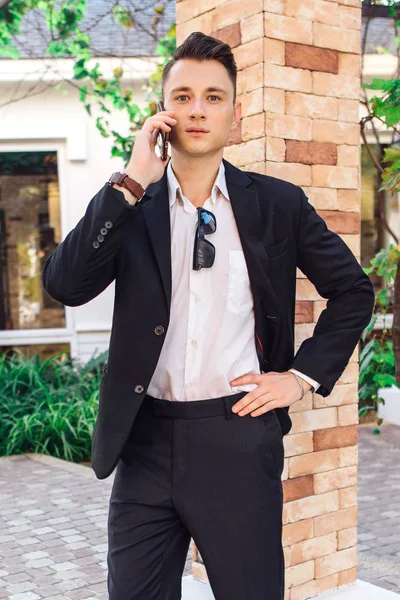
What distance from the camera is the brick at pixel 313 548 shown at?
3.11 metres

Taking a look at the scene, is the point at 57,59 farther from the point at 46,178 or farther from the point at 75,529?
the point at 75,529

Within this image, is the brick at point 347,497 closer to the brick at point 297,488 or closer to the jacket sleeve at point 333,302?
the brick at point 297,488

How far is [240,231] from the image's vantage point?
221cm

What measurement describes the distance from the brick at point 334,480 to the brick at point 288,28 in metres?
1.76

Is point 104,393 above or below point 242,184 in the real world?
below

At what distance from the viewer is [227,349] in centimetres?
219

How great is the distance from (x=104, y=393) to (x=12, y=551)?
2.90 meters

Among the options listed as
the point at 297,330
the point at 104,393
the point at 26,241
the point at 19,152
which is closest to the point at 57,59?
the point at 19,152

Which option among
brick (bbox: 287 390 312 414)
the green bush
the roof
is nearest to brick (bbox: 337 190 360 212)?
brick (bbox: 287 390 312 414)

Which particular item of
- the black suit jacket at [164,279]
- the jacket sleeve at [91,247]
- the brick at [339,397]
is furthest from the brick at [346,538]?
the jacket sleeve at [91,247]

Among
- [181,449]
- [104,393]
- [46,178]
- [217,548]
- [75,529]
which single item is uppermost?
[46,178]

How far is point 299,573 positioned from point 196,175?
5.84ft

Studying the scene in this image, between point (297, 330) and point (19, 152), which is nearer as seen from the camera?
point (297, 330)

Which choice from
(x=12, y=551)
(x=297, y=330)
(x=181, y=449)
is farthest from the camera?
(x=12, y=551)
